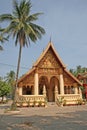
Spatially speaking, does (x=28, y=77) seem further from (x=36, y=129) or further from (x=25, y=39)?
(x=36, y=129)

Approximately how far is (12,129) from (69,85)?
25.8m

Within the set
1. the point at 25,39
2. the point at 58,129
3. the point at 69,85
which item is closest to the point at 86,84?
the point at 69,85

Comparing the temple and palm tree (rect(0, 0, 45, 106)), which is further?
the temple

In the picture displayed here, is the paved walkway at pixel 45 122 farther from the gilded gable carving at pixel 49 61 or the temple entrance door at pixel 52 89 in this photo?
the temple entrance door at pixel 52 89

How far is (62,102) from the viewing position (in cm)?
3073

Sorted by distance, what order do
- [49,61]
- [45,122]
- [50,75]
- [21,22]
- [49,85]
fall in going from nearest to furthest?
[45,122], [21,22], [50,75], [49,61], [49,85]

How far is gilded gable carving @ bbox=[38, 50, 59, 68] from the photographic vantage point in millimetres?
35156

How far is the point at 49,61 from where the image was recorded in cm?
3559

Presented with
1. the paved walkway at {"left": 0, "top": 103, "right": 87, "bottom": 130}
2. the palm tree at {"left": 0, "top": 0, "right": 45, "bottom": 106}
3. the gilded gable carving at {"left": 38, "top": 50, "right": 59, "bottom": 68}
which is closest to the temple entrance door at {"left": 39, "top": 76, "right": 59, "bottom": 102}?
the gilded gable carving at {"left": 38, "top": 50, "right": 59, "bottom": 68}

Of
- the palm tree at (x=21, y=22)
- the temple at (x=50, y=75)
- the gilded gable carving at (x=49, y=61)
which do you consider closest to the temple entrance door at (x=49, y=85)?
the temple at (x=50, y=75)

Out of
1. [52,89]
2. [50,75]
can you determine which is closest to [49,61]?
[50,75]

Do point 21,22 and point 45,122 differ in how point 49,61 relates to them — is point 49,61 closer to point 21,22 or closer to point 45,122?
point 21,22

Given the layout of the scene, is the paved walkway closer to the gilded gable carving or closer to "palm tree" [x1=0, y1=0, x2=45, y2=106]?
"palm tree" [x1=0, y1=0, x2=45, y2=106]

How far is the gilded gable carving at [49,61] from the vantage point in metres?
35.2
